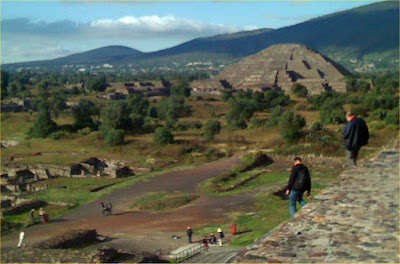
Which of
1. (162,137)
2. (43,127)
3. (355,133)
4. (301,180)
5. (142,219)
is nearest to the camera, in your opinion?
(301,180)

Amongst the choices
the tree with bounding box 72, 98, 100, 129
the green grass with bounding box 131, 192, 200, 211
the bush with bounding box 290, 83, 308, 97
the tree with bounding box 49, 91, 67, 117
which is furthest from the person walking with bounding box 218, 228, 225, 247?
the bush with bounding box 290, 83, 308, 97

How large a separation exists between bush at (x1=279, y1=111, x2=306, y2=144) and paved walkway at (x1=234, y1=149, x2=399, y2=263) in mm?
29689

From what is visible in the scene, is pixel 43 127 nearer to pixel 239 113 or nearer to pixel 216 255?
pixel 239 113

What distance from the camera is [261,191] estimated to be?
85.3 ft

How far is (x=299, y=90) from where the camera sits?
78.9 meters

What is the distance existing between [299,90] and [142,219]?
198 ft

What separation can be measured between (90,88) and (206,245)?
78495mm

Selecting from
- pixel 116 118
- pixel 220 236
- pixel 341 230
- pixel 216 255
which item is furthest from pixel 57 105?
pixel 341 230

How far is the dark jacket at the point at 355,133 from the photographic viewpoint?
436 inches

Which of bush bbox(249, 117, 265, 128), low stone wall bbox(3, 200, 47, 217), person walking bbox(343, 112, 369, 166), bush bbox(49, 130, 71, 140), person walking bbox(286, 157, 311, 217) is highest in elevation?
person walking bbox(343, 112, 369, 166)

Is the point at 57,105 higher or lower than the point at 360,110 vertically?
higher

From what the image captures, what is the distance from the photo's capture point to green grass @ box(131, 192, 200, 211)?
2409cm

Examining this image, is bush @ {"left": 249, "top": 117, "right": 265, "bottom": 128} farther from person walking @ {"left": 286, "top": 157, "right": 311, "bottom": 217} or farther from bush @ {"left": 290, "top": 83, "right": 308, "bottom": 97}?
person walking @ {"left": 286, "top": 157, "right": 311, "bottom": 217}

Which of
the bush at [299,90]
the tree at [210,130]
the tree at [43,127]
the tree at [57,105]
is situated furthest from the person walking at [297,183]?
the bush at [299,90]
